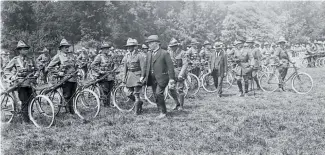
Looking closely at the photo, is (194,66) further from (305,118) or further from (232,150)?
(232,150)

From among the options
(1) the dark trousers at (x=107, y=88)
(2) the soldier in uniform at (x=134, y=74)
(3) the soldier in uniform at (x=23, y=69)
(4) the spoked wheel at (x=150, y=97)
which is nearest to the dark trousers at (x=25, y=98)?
(3) the soldier in uniform at (x=23, y=69)

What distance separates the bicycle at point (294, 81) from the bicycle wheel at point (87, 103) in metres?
6.38

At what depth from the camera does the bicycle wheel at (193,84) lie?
37.3 ft

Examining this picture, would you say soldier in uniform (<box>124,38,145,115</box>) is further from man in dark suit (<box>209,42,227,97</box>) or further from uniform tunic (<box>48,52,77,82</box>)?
man in dark suit (<box>209,42,227,97</box>)

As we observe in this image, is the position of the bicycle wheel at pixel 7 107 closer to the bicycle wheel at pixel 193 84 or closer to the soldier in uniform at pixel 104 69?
the soldier in uniform at pixel 104 69

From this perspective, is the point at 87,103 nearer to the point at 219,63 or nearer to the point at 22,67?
the point at 22,67

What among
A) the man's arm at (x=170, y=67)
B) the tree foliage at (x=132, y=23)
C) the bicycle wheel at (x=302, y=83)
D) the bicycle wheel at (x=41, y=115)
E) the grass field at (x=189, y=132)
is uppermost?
the tree foliage at (x=132, y=23)

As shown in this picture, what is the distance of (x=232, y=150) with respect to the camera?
5.21 m

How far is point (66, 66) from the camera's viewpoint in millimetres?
7852

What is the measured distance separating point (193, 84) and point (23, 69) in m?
6.24

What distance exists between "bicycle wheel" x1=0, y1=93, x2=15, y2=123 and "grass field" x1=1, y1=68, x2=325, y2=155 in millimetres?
208

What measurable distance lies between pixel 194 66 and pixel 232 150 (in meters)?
8.28

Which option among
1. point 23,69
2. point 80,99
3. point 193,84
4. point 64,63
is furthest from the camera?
point 193,84

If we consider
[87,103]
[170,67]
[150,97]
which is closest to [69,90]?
[87,103]
